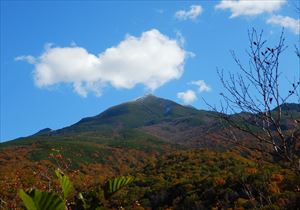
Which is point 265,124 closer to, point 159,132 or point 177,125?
point 159,132

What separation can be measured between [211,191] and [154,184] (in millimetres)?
10071

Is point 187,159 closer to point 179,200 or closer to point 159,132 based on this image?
point 179,200

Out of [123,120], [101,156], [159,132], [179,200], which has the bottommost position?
[179,200]

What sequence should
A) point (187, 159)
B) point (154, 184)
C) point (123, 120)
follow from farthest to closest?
point (123, 120), point (187, 159), point (154, 184)

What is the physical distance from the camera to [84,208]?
3.69 meters

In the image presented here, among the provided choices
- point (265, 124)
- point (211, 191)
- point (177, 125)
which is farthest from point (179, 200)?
point (177, 125)

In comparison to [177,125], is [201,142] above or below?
below

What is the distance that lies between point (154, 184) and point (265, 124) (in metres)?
34.5

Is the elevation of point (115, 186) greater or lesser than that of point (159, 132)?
lesser

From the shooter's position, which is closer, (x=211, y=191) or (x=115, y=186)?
(x=115, y=186)

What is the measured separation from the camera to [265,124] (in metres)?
5.90

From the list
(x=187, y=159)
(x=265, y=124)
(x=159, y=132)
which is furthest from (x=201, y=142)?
(x=265, y=124)

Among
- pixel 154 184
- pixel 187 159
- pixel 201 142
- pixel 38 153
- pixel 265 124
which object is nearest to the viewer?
pixel 265 124

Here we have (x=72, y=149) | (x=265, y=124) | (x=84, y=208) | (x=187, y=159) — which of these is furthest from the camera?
(x=72, y=149)
